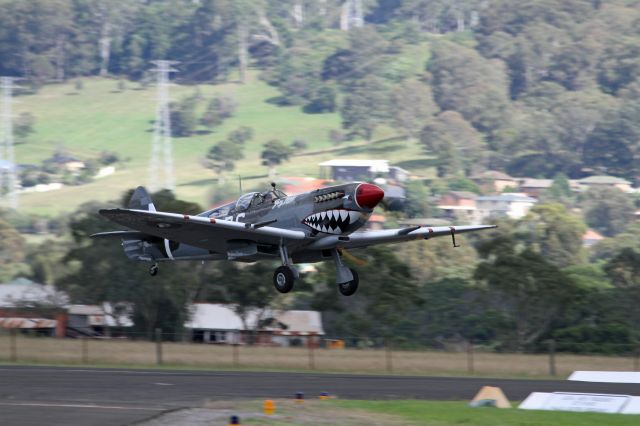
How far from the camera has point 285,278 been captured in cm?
3130

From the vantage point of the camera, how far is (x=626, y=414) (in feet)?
84.0

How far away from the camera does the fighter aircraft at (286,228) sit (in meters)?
30.1

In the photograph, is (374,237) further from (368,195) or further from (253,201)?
(253,201)

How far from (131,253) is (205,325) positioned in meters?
36.7

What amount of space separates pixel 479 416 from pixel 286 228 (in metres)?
8.33

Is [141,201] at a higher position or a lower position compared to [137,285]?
higher

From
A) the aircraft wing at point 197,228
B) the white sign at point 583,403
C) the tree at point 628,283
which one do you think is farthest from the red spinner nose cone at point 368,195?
the tree at point 628,283

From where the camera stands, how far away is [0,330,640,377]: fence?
138ft

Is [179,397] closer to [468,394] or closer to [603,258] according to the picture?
[468,394]

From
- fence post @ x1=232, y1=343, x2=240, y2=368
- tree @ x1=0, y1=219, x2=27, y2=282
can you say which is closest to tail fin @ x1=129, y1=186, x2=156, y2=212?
fence post @ x1=232, y1=343, x2=240, y2=368

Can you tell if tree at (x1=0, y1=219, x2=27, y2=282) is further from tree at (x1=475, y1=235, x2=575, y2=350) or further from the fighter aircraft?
the fighter aircraft

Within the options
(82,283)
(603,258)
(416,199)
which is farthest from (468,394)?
(416,199)

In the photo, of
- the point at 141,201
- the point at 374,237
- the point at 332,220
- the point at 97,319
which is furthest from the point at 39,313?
the point at 332,220

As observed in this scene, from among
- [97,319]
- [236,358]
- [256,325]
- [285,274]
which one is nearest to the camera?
[285,274]
